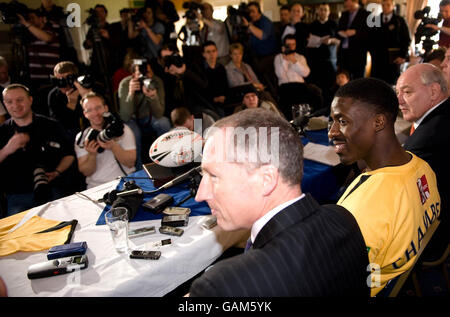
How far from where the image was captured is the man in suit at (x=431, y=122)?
1637 millimetres

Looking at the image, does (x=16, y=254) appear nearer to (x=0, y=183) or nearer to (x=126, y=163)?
(x=126, y=163)

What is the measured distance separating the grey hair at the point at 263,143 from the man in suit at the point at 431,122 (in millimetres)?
830

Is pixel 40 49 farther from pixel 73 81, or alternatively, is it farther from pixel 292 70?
pixel 292 70

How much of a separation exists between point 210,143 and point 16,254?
42.9 inches

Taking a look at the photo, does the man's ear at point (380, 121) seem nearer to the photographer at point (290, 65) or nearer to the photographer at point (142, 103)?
the photographer at point (142, 103)

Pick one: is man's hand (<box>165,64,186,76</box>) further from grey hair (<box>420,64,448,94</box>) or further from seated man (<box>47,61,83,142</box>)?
grey hair (<box>420,64,448,94</box>)

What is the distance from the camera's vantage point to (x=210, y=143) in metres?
1.03

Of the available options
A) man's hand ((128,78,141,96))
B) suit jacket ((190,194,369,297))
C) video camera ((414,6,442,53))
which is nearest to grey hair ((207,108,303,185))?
suit jacket ((190,194,369,297))

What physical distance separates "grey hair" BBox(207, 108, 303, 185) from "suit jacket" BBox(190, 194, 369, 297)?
0.38 feet

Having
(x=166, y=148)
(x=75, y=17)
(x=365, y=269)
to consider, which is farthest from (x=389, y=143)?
(x=75, y=17)

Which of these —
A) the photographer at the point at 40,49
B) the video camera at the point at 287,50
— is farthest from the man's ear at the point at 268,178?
the video camera at the point at 287,50

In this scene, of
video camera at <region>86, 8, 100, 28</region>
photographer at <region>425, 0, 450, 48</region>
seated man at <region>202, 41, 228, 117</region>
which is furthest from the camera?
seated man at <region>202, 41, 228, 117</region>

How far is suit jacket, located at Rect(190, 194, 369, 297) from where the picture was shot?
2.41 ft

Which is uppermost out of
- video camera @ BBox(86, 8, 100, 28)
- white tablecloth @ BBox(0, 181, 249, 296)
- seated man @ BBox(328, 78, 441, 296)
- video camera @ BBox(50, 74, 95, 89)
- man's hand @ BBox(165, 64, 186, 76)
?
video camera @ BBox(86, 8, 100, 28)
